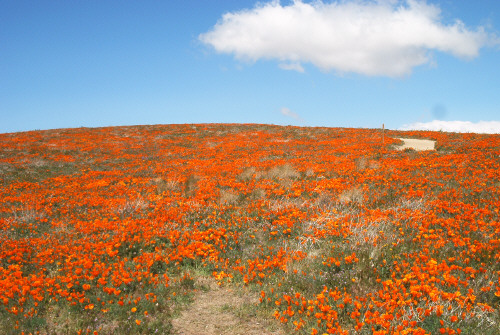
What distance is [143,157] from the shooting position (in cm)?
2031

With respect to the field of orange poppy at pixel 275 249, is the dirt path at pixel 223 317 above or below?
below

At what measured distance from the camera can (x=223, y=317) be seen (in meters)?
4.69

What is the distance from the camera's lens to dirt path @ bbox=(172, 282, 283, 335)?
439cm

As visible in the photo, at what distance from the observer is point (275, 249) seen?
627 centimetres

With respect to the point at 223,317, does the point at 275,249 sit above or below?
above

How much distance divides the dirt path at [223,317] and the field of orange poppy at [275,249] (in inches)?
6.6

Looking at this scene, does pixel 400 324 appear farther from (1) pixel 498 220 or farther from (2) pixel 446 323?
(1) pixel 498 220

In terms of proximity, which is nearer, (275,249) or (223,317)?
(223,317)

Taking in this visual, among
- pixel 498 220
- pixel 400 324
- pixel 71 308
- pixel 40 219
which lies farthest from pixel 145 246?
pixel 498 220

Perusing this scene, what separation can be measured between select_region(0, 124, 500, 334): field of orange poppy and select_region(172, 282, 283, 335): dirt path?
0.17m

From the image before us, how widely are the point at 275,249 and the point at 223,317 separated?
197 centimetres

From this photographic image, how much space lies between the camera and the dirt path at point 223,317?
4387mm

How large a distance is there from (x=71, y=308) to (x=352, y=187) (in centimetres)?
813

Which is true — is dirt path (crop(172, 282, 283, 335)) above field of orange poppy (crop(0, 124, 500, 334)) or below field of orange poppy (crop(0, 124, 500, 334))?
below
